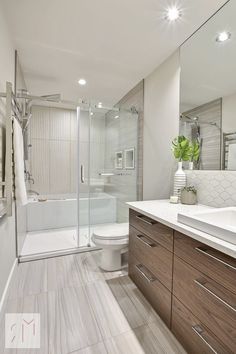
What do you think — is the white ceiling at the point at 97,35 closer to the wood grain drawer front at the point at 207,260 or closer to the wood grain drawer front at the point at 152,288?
the wood grain drawer front at the point at 207,260

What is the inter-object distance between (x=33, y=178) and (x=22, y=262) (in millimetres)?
2065

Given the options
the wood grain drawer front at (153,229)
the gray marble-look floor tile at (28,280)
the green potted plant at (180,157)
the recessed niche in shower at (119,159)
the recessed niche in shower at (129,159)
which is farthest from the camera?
the recessed niche in shower at (119,159)

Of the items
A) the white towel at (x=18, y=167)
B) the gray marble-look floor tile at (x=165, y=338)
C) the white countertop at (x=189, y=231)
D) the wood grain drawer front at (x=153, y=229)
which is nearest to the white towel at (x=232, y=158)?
the white countertop at (x=189, y=231)

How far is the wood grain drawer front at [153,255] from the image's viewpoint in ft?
4.16

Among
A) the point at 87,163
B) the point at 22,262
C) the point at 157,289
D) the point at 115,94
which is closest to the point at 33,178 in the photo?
the point at 87,163

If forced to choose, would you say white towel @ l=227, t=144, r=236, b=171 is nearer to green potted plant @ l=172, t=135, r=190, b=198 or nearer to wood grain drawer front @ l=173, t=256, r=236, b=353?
green potted plant @ l=172, t=135, r=190, b=198

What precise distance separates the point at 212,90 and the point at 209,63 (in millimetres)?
256

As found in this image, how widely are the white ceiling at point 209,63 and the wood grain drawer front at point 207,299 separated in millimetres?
1422

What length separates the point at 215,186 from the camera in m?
1.64

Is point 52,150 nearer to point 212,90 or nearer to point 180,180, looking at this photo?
point 180,180

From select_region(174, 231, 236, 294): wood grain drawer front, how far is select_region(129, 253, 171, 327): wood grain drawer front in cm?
37

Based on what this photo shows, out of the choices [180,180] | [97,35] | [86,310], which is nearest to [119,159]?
[180,180]

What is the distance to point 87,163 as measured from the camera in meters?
2.93

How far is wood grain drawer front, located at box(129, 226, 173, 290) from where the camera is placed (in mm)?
1269
